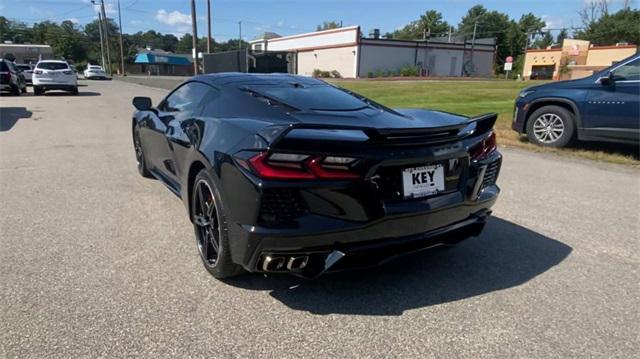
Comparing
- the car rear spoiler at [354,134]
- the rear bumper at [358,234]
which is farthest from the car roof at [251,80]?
the rear bumper at [358,234]

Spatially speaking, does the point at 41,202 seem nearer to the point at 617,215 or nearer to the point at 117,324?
the point at 117,324

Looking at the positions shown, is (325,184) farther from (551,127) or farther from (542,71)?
(542,71)

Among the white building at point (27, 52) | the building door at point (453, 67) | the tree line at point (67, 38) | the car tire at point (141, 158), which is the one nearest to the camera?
the car tire at point (141, 158)

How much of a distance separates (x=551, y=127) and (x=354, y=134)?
7.11m

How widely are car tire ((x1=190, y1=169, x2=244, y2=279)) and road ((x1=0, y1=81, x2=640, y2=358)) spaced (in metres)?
0.13

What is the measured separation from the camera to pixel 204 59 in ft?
104

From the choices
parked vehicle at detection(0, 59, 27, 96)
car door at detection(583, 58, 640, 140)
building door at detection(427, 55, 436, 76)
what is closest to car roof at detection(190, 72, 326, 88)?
car door at detection(583, 58, 640, 140)

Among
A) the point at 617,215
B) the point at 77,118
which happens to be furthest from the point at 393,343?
the point at 77,118

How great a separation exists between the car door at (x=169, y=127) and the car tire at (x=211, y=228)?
57 cm

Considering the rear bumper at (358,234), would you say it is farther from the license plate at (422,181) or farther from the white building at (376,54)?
the white building at (376,54)

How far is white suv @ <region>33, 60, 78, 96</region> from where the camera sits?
21.3 m

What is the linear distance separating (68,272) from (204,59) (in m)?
30.3

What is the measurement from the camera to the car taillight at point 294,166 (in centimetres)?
252

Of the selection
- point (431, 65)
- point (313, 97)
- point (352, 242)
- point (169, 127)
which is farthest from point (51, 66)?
point (431, 65)
